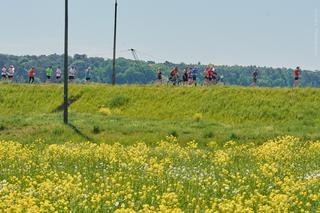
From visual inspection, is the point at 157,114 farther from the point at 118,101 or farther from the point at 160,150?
the point at 160,150

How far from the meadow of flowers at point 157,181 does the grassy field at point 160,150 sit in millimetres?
38

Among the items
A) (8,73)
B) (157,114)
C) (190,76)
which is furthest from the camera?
(8,73)

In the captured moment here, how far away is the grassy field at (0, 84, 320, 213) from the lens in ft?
37.3

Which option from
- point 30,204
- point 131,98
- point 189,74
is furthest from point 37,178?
point 189,74

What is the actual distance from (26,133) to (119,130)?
16.6ft

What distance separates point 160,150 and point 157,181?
923cm

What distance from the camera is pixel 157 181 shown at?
45.7ft

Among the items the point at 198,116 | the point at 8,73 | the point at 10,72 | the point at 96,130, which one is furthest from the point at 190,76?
the point at 96,130

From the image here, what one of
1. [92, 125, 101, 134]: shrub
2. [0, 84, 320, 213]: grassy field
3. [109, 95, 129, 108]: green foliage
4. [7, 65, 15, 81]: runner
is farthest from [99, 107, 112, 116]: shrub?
[7, 65, 15, 81]: runner

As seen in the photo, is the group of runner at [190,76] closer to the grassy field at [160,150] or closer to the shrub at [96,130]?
the grassy field at [160,150]

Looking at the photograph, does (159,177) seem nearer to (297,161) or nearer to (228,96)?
(297,161)

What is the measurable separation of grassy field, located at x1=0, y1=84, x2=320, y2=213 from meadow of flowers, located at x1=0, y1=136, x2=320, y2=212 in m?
0.04

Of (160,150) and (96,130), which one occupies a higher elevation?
(160,150)

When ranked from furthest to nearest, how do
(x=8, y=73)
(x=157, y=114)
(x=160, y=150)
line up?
(x=8, y=73) < (x=157, y=114) < (x=160, y=150)
